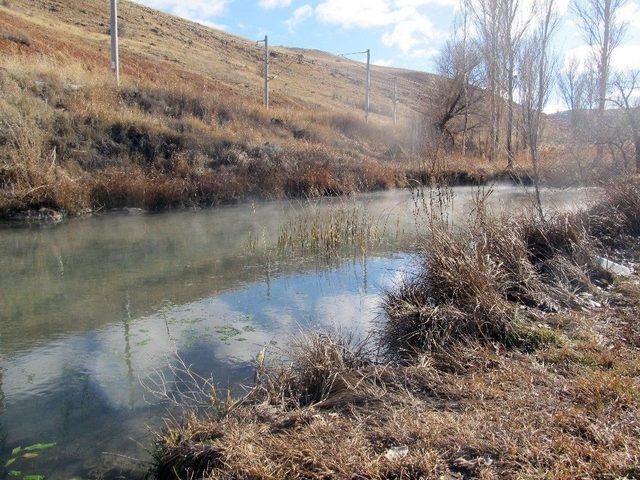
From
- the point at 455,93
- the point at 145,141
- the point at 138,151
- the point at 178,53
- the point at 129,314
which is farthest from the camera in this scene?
the point at 178,53

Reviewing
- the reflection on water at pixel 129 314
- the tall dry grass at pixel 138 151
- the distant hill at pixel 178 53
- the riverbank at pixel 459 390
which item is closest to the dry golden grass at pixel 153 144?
the tall dry grass at pixel 138 151

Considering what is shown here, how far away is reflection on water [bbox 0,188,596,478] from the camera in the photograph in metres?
4.18

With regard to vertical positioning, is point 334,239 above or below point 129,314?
above

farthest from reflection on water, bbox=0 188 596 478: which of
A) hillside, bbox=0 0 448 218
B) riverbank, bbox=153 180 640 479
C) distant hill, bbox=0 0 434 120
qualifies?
distant hill, bbox=0 0 434 120

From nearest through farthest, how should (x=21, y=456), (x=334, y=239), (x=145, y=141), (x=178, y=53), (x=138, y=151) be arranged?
(x=21, y=456) → (x=334, y=239) → (x=138, y=151) → (x=145, y=141) → (x=178, y=53)

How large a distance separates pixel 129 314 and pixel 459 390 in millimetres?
4439

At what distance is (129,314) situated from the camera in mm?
6785

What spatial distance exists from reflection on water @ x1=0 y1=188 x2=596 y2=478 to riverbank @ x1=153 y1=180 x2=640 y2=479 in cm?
69

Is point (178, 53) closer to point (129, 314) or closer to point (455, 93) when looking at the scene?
point (455, 93)

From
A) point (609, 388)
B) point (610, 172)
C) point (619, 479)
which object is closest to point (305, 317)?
point (609, 388)

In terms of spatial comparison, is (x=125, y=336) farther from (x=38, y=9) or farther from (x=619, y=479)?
(x=38, y=9)

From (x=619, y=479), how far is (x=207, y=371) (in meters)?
3.47

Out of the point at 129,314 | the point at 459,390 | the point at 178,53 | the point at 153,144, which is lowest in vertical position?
the point at 129,314

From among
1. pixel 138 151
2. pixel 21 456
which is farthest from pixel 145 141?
pixel 21 456
